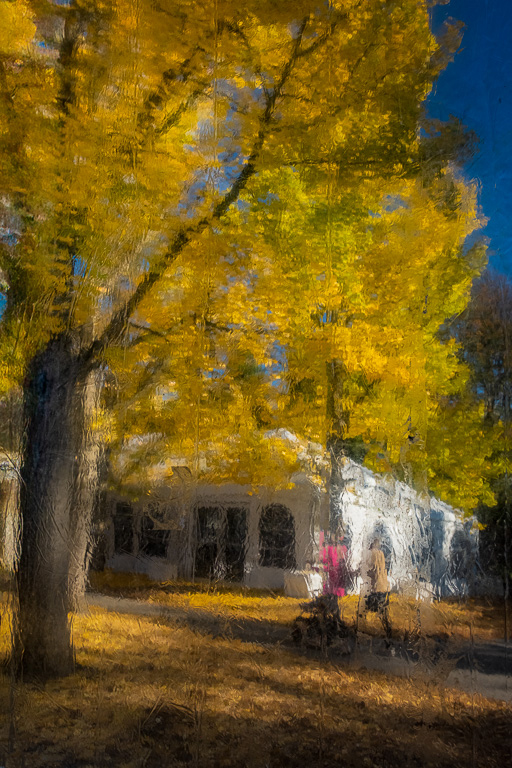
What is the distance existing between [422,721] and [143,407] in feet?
5.71

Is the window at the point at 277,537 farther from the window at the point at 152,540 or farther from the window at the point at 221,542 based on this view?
the window at the point at 152,540

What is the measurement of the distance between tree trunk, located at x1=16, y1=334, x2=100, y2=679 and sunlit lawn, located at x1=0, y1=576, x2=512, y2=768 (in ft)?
0.42

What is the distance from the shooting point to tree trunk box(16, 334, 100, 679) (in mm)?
2744

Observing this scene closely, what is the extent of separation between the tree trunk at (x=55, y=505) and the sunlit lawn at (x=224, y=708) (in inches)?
5.0

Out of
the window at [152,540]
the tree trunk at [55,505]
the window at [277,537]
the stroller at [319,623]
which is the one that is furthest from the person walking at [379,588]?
the tree trunk at [55,505]

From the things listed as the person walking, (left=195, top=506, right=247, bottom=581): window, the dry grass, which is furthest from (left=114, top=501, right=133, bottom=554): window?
the person walking

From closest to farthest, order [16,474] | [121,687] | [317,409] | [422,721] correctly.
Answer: [422,721] → [317,409] → [121,687] → [16,474]

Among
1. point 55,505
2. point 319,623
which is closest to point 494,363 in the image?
point 319,623

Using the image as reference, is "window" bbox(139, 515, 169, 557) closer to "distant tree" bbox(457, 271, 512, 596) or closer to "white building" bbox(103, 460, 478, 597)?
"white building" bbox(103, 460, 478, 597)

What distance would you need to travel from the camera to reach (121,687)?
104 inches

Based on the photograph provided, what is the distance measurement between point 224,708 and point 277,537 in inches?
30.0

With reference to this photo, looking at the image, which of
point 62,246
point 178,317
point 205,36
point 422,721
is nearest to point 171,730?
point 422,721

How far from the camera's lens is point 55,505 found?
2.79 meters

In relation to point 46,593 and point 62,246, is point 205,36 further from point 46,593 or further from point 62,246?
point 46,593
